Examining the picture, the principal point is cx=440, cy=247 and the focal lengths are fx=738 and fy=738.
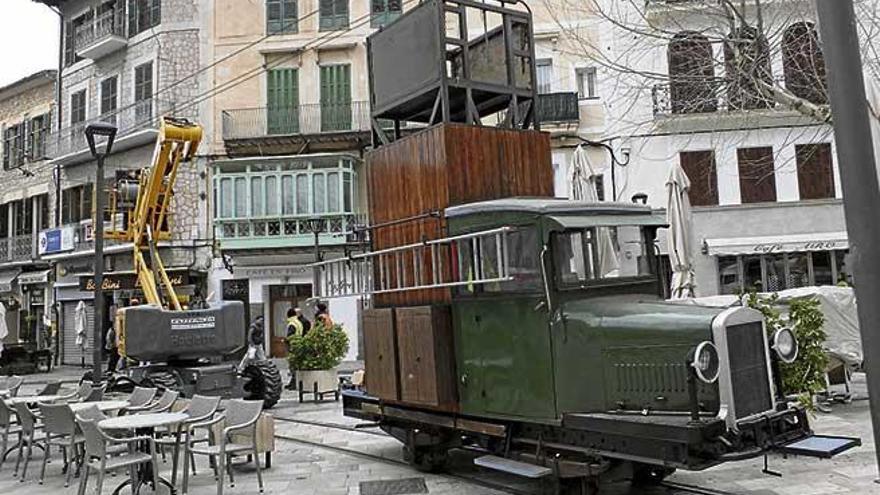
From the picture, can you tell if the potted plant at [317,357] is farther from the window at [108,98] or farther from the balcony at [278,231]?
the window at [108,98]

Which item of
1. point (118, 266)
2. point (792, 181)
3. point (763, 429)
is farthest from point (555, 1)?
point (763, 429)

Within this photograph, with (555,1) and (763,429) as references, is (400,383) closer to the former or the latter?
(763,429)

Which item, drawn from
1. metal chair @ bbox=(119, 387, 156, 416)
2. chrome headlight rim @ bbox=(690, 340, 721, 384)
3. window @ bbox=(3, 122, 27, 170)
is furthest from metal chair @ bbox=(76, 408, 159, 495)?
window @ bbox=(3, 122, 27, 170)

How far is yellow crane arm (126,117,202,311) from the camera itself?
13414mm

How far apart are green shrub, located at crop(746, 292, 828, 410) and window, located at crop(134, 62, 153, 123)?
2186cm

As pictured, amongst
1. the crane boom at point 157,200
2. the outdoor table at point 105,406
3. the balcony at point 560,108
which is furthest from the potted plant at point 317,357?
the balcony at point 560,108

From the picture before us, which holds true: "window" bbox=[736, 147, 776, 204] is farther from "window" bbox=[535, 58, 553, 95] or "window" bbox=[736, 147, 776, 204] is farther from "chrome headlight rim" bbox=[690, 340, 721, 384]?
"chrome headlight rim" bbox=[690, 340, 721, 384]

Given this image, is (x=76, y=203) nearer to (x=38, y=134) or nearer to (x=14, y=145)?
(x=38, y=134)

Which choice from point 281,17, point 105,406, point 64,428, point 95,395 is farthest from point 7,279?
point 64,428

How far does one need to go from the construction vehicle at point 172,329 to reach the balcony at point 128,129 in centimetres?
1106

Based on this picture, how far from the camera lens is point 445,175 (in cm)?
729

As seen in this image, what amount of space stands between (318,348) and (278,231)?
32.1 ft

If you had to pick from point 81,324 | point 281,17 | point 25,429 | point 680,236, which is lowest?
point 25,429

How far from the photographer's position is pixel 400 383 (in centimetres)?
777
